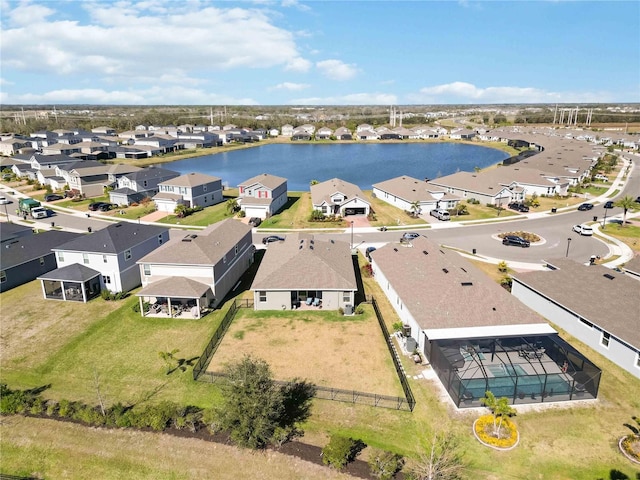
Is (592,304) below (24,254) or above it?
below

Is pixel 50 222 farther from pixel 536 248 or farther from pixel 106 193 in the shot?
pixel 536 248

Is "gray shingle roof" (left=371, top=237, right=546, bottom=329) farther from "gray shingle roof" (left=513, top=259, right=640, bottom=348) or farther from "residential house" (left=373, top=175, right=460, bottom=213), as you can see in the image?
"residential house" (left=373, top=175, right=460, bottom=213)

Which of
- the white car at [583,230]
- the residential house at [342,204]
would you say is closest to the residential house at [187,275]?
the residential house at [342,204]

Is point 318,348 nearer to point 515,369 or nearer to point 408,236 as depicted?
point 515,369

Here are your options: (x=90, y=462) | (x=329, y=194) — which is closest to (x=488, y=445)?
(x=90, y=462)

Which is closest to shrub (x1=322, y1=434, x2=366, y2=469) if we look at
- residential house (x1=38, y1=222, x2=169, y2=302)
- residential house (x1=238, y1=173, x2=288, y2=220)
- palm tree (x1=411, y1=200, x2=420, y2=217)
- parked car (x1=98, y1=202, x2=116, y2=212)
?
residential house (x1=38, y1=222, x2=169, y2=302)

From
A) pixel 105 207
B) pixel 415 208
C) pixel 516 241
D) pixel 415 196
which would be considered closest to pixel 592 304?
pixel 516 241

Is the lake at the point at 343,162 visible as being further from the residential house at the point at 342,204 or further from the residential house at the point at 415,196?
the residential house at the point at 342,204
